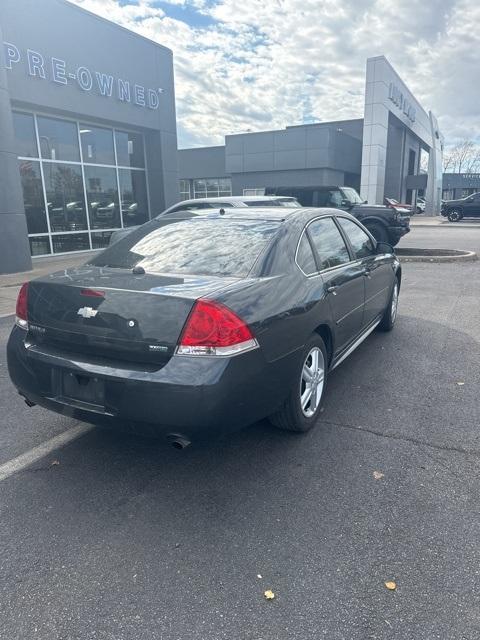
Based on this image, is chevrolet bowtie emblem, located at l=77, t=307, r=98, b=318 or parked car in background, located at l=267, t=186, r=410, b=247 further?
parked car in background, located at l=267, t=186, r=410, b=247

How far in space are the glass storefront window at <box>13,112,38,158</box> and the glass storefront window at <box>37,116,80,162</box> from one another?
24 centimetres

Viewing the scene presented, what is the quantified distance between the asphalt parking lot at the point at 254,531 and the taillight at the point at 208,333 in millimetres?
886

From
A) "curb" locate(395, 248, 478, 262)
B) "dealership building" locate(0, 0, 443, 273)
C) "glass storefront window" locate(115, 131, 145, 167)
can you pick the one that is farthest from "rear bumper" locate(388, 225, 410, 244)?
"glass storefront window" locate(115, 131, 145, 167)

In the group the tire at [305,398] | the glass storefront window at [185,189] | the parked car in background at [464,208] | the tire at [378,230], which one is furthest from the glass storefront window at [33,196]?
the glass storefront window at [185,189]

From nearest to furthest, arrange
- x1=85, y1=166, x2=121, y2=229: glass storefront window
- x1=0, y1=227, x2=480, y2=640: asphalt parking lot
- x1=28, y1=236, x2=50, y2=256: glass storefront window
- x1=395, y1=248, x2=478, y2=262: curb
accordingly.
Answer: x1=0, y1=227, x2=480, y2=640: asphalt parking lot < x1=395, y1=248, x2=478, y2=262: curb < x1=28, y1=236, x2=50, y2=256: glass storefront window < x1=85, y1=166, x2=121, y2=229: glass storefront window

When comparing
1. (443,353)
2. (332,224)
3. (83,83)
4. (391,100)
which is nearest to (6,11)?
(83,83)

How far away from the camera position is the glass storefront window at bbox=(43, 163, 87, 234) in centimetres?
1412

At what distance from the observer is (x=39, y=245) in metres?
14.0

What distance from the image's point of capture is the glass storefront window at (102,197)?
1545 cm

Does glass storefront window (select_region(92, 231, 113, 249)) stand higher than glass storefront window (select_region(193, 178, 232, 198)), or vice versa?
glass storefront window (select_region(193, 178, 232, 198))

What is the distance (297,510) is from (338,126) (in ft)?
153

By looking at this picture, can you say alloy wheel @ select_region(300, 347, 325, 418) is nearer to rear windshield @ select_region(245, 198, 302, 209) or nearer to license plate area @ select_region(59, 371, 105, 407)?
license plate area @ select_region(59, 371, 105, 407)

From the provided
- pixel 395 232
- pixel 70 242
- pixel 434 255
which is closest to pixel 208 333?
pixel 434 255

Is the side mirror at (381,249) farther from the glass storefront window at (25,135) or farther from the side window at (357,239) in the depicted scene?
the glass storefront window at (25,135)
